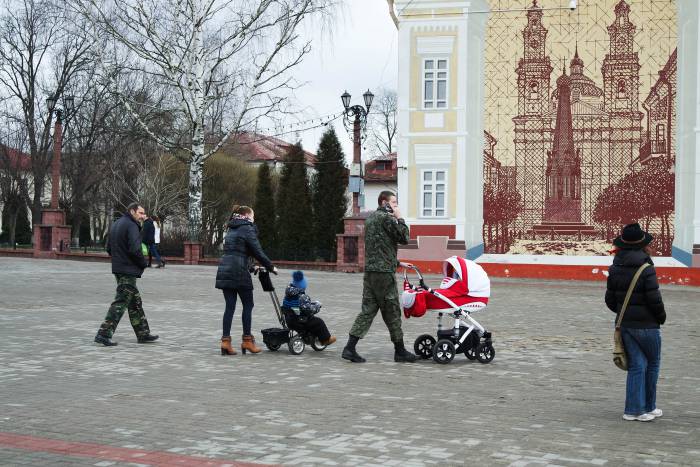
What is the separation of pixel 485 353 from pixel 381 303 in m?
1.26

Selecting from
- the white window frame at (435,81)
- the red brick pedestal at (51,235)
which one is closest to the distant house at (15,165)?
the red brick pedestal at (51,235)

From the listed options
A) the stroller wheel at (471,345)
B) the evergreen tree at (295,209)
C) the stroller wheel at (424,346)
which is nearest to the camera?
the stroller wheel at (471,345)

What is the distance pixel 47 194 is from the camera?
2837 inches

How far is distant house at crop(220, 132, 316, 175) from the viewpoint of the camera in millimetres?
52844

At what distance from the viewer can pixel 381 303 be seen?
34.2 ft

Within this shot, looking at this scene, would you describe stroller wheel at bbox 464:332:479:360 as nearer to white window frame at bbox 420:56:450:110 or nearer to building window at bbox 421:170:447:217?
building window at bbox 421:170:447:217

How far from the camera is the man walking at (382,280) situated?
1038 cm

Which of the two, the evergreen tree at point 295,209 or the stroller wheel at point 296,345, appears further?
the evergreen tree at point 295,209

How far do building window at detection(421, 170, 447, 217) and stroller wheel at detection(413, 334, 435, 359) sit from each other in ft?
63.1

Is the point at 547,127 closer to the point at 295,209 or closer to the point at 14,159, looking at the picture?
the point at 295,209

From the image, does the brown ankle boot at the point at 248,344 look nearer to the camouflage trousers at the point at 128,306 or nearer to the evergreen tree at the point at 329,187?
the camouflage trousers at the point at 128,306

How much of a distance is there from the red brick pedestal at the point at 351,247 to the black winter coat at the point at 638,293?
23877mm

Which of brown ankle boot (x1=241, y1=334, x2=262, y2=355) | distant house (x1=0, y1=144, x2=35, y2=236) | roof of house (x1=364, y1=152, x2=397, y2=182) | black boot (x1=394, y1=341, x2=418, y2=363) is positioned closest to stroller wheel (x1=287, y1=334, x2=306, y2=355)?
brown ankle boot (x1=241, y1=334, x2=262, y2=355)

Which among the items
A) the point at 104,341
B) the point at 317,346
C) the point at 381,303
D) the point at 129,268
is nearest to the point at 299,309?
the point at 317,346
